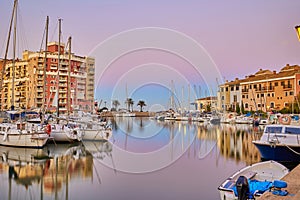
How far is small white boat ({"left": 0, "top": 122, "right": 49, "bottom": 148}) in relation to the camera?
2159 cm

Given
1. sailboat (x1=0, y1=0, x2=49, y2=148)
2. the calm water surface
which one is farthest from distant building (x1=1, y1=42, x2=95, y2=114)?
the calm water surface

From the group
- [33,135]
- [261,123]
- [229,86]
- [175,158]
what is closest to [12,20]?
[33,135]

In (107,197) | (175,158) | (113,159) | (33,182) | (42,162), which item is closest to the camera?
(107,197)

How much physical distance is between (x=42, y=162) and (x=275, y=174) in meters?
12.4

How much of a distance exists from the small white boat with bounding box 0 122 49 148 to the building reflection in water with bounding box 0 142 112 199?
506mm

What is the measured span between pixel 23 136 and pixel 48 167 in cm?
704

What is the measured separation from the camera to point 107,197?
11.1m

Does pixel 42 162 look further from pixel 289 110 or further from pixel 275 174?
pixel 289 110

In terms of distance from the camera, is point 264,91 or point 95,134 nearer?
point 95,134

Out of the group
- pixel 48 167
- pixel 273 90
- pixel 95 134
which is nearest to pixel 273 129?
pixel 48 167

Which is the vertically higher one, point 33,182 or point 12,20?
point 12,20

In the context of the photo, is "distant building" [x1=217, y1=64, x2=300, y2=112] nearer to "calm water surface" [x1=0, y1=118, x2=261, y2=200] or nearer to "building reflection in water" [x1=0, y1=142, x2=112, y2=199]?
"calm water surface" [x1=0, y1=118, x2=261, y2=200]

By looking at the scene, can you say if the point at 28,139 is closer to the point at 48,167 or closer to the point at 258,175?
the point at 48,167

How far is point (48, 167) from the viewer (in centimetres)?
1573
